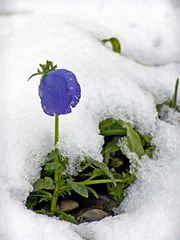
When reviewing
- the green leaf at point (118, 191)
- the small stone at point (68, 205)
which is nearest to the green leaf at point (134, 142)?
the green leaf at point (118, 191)

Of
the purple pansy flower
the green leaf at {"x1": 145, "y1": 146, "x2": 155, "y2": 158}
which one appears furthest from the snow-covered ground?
the purple pansy flower

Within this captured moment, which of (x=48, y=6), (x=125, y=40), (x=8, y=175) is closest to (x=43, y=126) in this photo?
(x=8, y=175)

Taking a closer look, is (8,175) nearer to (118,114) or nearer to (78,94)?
(78,94)

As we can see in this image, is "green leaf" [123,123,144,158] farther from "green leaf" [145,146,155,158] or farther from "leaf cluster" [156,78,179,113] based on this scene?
"leaf cluster" [156,78,179,113]

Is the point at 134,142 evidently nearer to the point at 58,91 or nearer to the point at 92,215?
the point at 92,215

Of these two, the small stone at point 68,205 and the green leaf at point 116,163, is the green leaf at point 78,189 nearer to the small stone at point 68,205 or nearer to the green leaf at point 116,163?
the small stone at point 68,205
